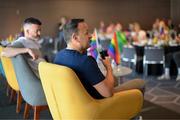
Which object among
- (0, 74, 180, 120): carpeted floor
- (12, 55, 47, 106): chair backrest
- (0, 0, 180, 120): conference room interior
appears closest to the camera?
(12, 55, 47, 106): chair backrest

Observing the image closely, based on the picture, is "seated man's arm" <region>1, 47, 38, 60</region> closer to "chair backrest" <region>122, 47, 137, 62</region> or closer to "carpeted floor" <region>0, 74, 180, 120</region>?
"carpeted floor" <region>0, 74, 180, 120</region>

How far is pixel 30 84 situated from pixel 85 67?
113cm

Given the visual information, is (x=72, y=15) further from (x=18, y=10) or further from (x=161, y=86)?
(x=161, y=86)

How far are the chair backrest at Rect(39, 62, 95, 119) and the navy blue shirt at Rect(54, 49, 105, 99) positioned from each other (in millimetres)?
86

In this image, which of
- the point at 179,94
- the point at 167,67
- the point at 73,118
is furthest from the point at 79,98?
the point at 167,67

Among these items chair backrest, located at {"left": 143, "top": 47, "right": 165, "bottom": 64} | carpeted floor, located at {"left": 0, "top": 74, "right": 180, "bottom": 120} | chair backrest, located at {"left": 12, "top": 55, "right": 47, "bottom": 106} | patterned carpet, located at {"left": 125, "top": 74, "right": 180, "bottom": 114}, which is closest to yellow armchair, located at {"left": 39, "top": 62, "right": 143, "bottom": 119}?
chair backrest, located at {"left": 12, "top": 55, "right": 47, "bottom": 106}

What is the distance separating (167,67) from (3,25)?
23.2 feet

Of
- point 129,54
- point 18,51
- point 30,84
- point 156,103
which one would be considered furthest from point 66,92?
point 129,54

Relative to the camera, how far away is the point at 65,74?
2.44 meters

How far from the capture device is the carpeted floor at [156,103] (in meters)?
4.08

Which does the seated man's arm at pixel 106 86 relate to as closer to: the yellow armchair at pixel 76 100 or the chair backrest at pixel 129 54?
the yellow armchair at pixel 76 100

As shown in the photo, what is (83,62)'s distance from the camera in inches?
98.3

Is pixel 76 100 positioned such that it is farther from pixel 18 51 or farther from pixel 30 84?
pixel 18 51

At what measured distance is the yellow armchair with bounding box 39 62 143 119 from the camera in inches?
97.7
